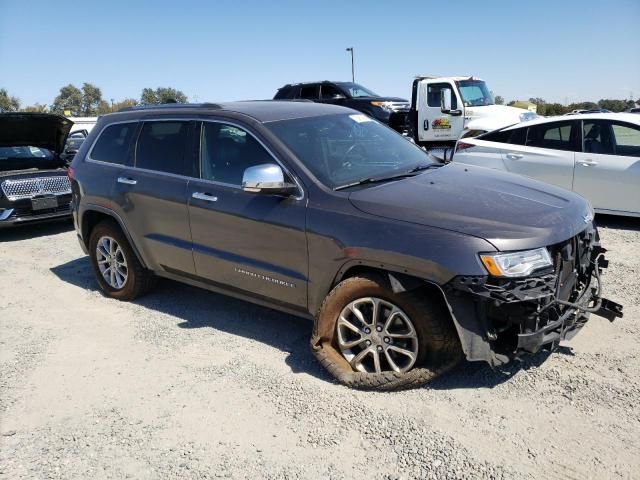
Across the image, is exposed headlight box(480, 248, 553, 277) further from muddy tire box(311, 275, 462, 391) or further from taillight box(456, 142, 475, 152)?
taillight box(456, 142, 475, 152)

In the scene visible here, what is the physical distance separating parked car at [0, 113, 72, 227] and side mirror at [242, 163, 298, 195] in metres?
5.91

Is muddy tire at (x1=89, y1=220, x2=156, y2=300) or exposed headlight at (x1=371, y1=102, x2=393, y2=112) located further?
exposed headlight at (x1=371, y1=102, x2=393, y2=112)

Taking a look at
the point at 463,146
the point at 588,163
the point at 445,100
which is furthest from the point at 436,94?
the point at 588,163

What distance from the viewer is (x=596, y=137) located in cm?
707

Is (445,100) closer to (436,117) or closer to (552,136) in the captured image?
(436,117)

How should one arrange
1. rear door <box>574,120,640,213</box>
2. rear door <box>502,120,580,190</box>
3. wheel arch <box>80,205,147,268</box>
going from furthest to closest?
rear door <box>502,120,580,190</box>
rear door <box>574,120,640,213</box>
wheel arch <box>80,205,147,268</box>

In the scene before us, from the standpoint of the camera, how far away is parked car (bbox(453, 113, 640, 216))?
6.77m

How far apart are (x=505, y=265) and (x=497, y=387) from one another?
888 millimetres

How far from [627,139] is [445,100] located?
20.6 ft

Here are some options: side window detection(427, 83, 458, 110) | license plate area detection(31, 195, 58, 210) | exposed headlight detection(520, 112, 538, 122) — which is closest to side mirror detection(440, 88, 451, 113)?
side window detection(427, 83, 458, 110)

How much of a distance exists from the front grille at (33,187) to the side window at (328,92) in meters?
8.79

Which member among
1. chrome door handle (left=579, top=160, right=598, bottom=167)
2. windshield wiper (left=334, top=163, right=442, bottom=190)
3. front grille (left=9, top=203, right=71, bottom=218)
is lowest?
front grille (left=9, top=203, right=71, bottom=218)

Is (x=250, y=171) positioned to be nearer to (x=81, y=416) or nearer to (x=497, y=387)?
(x=81, y=416)

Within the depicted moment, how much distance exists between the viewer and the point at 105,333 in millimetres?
4484
